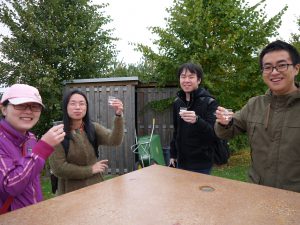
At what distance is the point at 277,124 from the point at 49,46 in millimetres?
7771

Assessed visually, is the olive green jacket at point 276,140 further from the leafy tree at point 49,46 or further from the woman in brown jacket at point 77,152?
the leafy tree at point 49,46

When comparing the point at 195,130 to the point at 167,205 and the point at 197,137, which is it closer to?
the point at 197,137

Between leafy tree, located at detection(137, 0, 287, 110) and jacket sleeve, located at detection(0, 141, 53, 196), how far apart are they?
227 inches

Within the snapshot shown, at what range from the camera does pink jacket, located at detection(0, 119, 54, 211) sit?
1745mm

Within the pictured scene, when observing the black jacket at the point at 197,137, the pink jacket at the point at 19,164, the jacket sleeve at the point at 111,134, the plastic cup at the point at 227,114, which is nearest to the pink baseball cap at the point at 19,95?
the pink jacket at the point at 19,164

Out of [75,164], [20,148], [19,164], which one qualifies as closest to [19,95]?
[20,148]

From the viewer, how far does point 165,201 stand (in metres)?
1.71

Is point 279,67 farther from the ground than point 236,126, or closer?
farther from the ground

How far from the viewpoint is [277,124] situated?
221cm

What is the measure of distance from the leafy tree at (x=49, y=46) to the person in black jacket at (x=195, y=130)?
18.3ft

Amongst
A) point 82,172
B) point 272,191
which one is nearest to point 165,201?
point 272,191

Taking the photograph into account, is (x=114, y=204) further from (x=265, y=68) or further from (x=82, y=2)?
(x=82, y=2)

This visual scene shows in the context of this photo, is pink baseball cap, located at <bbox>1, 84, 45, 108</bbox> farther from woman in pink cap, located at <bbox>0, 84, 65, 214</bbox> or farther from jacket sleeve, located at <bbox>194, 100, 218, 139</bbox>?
jacket sleeve, located at <bbox>194, 100, 218, 139</bbox>

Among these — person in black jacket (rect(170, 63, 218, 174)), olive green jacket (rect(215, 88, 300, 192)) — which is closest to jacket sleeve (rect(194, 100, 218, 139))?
person in black jacket (rect(170, 63, 218, 174))
